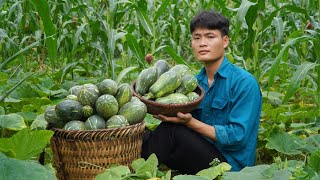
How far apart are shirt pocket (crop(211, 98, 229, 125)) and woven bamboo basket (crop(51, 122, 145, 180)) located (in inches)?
22.5

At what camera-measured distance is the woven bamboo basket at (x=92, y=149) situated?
2873 mm

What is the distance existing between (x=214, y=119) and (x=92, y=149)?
92 centimetres

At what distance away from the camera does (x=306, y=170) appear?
7.52ft

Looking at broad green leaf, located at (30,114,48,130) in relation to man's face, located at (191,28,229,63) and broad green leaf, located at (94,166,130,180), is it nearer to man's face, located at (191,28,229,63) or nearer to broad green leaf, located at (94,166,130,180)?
broad green leaf, located at (94,166,130,180)

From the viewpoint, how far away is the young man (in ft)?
10.5

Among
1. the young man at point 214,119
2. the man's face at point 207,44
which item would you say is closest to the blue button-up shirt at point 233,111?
the young man at point 214,119

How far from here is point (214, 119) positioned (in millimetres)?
3422

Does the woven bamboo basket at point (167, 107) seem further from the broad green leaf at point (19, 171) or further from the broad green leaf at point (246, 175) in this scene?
the broad green leaf at point (19, 171)

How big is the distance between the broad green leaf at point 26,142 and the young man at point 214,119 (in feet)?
3.13

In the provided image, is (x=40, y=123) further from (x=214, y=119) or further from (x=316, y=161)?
(x=316, y=161)

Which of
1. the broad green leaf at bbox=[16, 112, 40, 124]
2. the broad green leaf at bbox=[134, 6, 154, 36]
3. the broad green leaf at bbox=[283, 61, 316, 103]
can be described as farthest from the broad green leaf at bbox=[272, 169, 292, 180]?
the broad green leaf at bbox=[134, 6, 154, 36]

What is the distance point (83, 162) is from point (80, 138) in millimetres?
144

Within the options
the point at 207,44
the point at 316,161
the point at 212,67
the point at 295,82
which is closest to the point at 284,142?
the point at 295,82

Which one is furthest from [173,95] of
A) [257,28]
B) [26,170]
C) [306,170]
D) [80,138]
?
[257,28]
